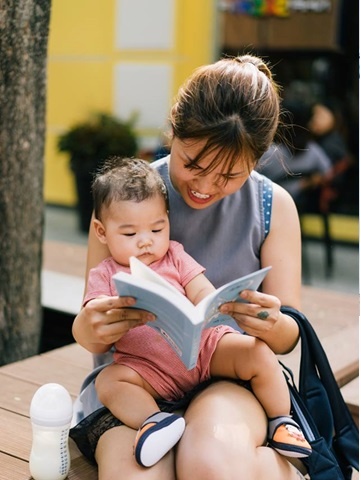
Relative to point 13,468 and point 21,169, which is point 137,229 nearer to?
point 13,468

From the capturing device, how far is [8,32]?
3.03m

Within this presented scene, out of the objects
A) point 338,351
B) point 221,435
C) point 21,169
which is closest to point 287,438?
point 221,435

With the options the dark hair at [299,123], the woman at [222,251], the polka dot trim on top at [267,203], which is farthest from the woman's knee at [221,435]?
the dark hair at [299,123]

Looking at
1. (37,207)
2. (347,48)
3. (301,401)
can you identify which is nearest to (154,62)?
(347,48)

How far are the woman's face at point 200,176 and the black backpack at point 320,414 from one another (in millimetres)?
374

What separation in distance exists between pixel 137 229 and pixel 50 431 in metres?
0.56

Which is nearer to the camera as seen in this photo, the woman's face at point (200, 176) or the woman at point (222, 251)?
the woman at point (222, 251)

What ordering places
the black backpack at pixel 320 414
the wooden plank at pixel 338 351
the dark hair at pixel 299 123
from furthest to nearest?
the dark hair at pixel 299 123
the wooden plank at pixel 338 351
the black backpack at pixel 320 414

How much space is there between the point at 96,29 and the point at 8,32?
5.31m

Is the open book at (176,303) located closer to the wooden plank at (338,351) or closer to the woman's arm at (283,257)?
the woman's arm at (283,257)

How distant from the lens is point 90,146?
23.5ft

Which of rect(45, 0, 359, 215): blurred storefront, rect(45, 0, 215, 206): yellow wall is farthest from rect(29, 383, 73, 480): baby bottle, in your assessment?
rect(45, 0, 215, 206): yellow wall

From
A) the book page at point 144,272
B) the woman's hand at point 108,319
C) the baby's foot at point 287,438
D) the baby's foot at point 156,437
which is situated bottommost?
the baby's foot at point 287,438

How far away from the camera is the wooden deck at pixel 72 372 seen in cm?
222
